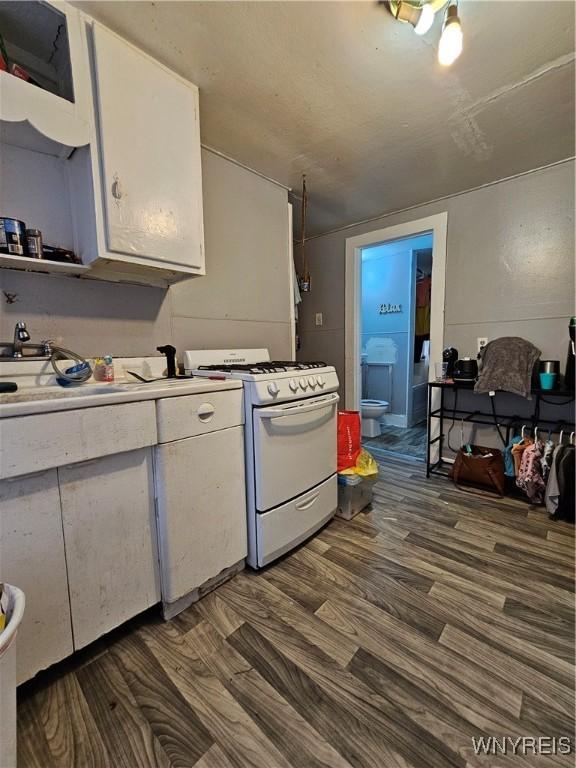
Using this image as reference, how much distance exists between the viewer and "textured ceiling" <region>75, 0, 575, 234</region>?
1.09 m

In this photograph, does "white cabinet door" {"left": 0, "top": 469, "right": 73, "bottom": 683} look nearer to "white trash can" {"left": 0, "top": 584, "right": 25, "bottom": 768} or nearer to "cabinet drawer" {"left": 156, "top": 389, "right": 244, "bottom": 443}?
"white trash can" {"left": 0, "top": 584, "right": 25, "bottom": 768}

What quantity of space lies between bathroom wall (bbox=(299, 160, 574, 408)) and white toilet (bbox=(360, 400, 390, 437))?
117 cm

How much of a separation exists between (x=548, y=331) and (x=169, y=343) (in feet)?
8.09

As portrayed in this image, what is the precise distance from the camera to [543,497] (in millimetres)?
2000

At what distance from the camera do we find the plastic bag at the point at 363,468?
1893mm

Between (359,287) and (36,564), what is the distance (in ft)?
9.49

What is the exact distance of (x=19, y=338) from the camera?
1.16 meters

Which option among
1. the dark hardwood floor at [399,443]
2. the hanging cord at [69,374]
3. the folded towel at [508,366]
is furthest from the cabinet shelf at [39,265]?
the dark hardwood floor at [399,443]

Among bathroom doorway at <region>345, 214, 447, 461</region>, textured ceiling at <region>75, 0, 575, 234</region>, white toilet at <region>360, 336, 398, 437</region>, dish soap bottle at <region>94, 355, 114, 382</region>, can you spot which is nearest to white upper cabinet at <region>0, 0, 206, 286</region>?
textured ceiling at <region>75, 0, 575, 234</region>

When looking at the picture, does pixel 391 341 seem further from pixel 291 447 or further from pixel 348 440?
pixel 291 447

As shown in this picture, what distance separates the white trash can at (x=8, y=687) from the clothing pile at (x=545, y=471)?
2.49 m

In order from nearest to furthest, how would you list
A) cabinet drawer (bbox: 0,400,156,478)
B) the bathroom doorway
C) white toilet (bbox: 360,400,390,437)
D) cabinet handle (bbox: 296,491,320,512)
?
cabinet drawer (bbox: 0,400,156,478), cabinet handle (bbox: 296,491,320,512), the bathroom doorway, white toilet (bbox: 360,400,390,437)

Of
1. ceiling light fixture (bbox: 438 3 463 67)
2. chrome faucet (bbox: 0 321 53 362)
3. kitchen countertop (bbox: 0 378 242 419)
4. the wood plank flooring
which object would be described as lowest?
the wood plank flooring

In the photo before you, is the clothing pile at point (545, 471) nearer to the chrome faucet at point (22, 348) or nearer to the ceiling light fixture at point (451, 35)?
the ceiling light fixture at point (451, 35)
